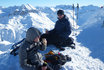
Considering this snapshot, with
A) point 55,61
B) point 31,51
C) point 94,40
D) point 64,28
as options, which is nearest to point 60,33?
point 64,28

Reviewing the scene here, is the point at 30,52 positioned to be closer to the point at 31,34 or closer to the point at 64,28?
the point at 31,34

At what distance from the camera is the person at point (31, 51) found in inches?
206

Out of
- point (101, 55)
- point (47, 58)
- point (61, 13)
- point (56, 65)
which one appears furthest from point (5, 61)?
point (101, 55)

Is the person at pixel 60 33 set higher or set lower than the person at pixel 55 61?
higher

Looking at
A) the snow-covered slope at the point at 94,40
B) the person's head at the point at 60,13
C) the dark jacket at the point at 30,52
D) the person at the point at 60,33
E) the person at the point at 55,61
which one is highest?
the snow-covered slope at the point at 94,40

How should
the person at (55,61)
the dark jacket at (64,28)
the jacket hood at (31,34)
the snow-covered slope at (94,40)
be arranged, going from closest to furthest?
the jacket hood at (31,34), the person at (55,61), the dark jacket at (64,28), the snow-covered slope at (94,40)

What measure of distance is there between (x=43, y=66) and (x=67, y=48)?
478 centimetres

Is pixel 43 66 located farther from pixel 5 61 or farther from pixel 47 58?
pixel 5 61

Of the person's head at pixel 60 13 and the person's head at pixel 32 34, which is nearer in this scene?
the person's head at pixel 32 34

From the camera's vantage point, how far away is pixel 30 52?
559 cm

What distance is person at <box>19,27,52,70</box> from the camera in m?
5.24

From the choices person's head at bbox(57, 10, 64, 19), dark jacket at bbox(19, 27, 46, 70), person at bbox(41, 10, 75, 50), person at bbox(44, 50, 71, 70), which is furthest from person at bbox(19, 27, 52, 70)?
person's head at bbox(57, 10, 64, 19)

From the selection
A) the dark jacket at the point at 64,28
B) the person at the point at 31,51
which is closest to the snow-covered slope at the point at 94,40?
the dark jacket at the point at 64,28

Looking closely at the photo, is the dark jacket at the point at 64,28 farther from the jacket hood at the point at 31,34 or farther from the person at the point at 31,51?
the jacket hood at the point at 31,34
